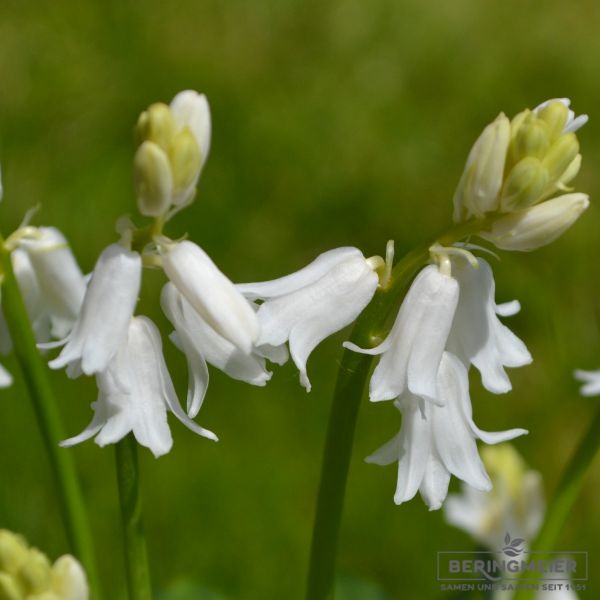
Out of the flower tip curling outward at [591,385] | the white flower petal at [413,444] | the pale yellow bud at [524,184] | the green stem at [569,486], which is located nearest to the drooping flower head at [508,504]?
the flower tip curling outward at [591,385]

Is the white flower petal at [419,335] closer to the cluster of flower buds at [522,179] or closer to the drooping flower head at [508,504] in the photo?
the cluster of flower buds at [522,179]

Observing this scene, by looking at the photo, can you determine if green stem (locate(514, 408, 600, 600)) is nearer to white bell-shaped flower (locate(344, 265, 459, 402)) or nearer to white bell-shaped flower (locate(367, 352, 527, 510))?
white bell-shaped flower (locate(367, 352, 527, 510))

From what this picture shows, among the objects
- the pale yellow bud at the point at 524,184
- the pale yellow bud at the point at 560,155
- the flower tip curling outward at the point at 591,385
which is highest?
the pale yellow bud at the point at 560,155

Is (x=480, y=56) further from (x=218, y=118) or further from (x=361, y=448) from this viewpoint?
(x=361, y=448)

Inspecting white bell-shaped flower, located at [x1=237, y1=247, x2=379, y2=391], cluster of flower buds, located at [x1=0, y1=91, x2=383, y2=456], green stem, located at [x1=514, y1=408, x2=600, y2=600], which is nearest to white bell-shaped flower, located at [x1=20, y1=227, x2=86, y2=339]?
cluster of flower buds, located at [x1=0, y1=91, x2=383, y2=456]

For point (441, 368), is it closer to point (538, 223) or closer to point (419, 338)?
point (419, 338)

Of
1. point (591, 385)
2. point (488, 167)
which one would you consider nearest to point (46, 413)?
point (488, 167)
